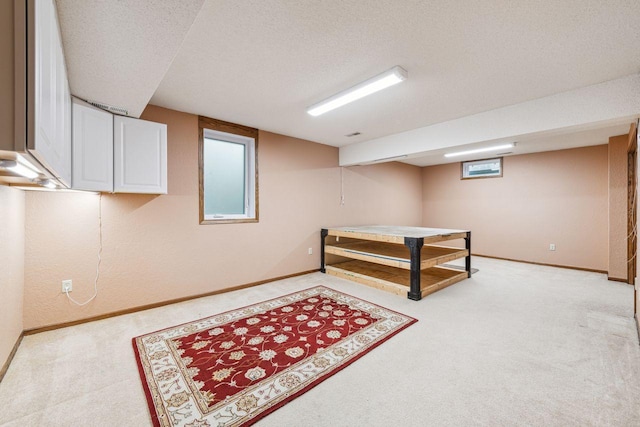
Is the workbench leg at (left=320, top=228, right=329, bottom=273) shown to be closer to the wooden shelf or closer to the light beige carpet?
the wooden shelf

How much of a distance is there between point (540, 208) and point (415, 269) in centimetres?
403

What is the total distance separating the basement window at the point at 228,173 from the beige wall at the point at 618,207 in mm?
5832

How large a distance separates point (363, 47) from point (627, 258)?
5420mm

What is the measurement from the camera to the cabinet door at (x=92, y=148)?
2244mm

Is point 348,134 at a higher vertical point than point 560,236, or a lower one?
higher

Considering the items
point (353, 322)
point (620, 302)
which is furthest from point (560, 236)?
point (353, 322)

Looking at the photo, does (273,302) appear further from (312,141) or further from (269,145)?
(312,141)

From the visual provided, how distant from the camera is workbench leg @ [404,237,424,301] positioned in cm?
342

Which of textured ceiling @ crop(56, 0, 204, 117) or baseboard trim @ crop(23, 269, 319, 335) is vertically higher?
textured ceiling @ crop(56, 0, 204, 117)

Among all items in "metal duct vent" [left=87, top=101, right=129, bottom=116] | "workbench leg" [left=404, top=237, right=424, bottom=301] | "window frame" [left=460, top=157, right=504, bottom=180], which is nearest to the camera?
"metal duct vent" [left=87, top=101, right=129, bottom=116]

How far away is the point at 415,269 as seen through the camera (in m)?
3.44

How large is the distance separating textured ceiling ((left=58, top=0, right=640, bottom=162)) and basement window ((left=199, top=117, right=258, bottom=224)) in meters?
0.84

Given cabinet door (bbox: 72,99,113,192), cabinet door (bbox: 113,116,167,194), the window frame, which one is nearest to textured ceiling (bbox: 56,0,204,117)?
cabinet door (bbox: 72,99,113,192)

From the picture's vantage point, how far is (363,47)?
199 centimetres
